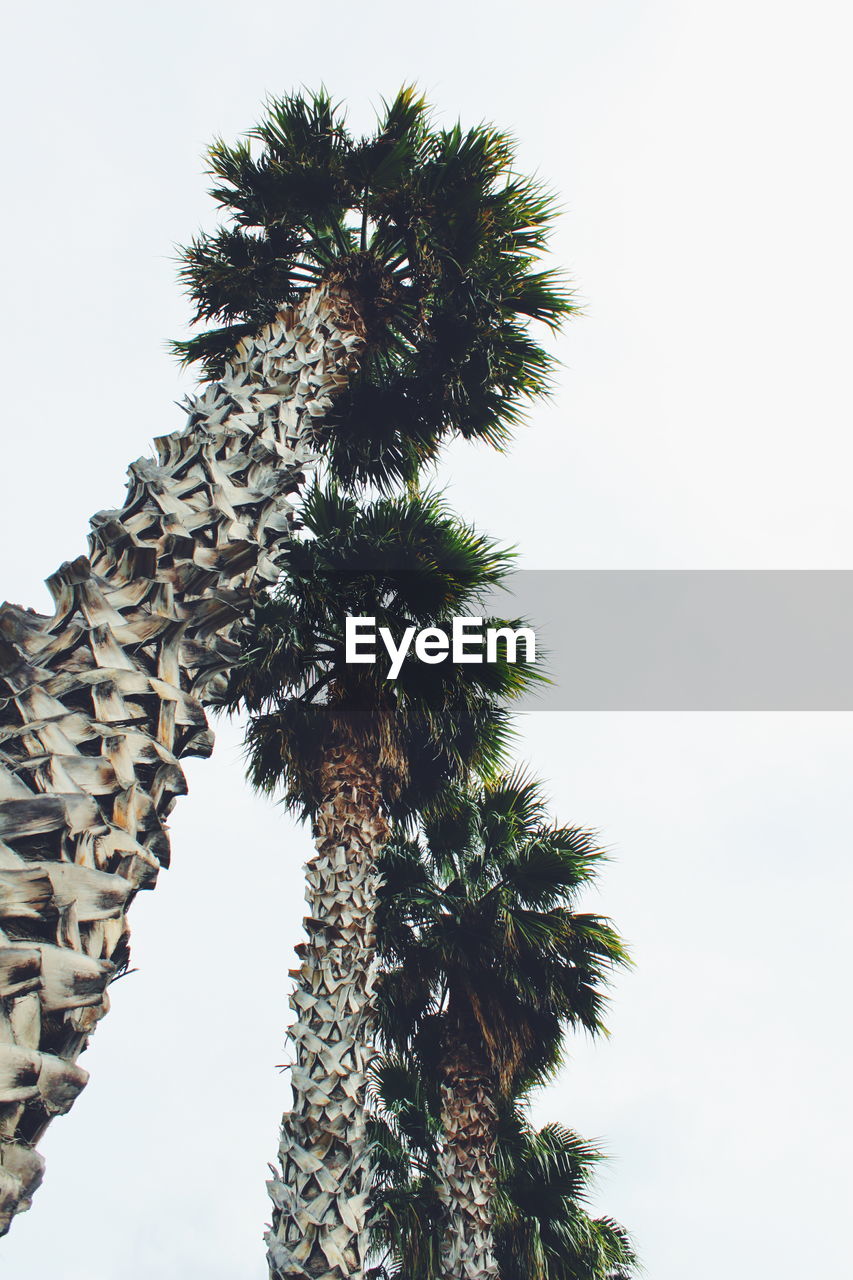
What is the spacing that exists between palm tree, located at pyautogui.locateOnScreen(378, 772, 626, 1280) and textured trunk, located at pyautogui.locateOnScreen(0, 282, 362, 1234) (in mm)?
6758

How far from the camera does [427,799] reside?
9500mm

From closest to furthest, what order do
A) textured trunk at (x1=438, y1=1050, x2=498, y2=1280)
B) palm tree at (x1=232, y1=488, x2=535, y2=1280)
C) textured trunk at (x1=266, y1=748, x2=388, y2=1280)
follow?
textured trunk at (x1=266, y1=748, x2=388, y2=1280) → palm tree at (x1=232, y1=488, x2=535, y2=1280) → textured trunk at (x1=438, y1=1050, x2=498, y2=1280)

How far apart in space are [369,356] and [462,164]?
5.66ft

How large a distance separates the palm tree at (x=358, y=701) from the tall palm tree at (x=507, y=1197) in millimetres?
3197

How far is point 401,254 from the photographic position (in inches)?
277

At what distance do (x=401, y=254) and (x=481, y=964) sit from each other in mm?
7171

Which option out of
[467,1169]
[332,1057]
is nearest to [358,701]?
[332,1057]

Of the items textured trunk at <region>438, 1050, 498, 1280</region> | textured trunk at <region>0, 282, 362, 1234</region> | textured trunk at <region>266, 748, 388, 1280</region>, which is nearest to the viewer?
textured trunk at <region>0, 282, 362, 1234</region>

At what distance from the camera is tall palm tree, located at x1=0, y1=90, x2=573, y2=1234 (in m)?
2.07

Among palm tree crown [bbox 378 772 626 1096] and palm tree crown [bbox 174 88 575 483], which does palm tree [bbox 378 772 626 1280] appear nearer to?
palm tree crown [bbox 378 772 626 1096]

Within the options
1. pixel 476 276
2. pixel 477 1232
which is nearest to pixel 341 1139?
pixel 477 1232

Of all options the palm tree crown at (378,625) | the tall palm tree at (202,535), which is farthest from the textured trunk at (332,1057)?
the tall palm tree at (202,535)

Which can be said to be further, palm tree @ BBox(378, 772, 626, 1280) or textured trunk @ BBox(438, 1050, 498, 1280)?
palm tree @ BBox(378, 772, 626, 1280)

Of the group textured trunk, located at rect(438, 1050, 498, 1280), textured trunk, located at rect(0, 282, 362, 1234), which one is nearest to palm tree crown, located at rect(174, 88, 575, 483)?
textured trunk, located at rect(0, 282, 362, 1234)
